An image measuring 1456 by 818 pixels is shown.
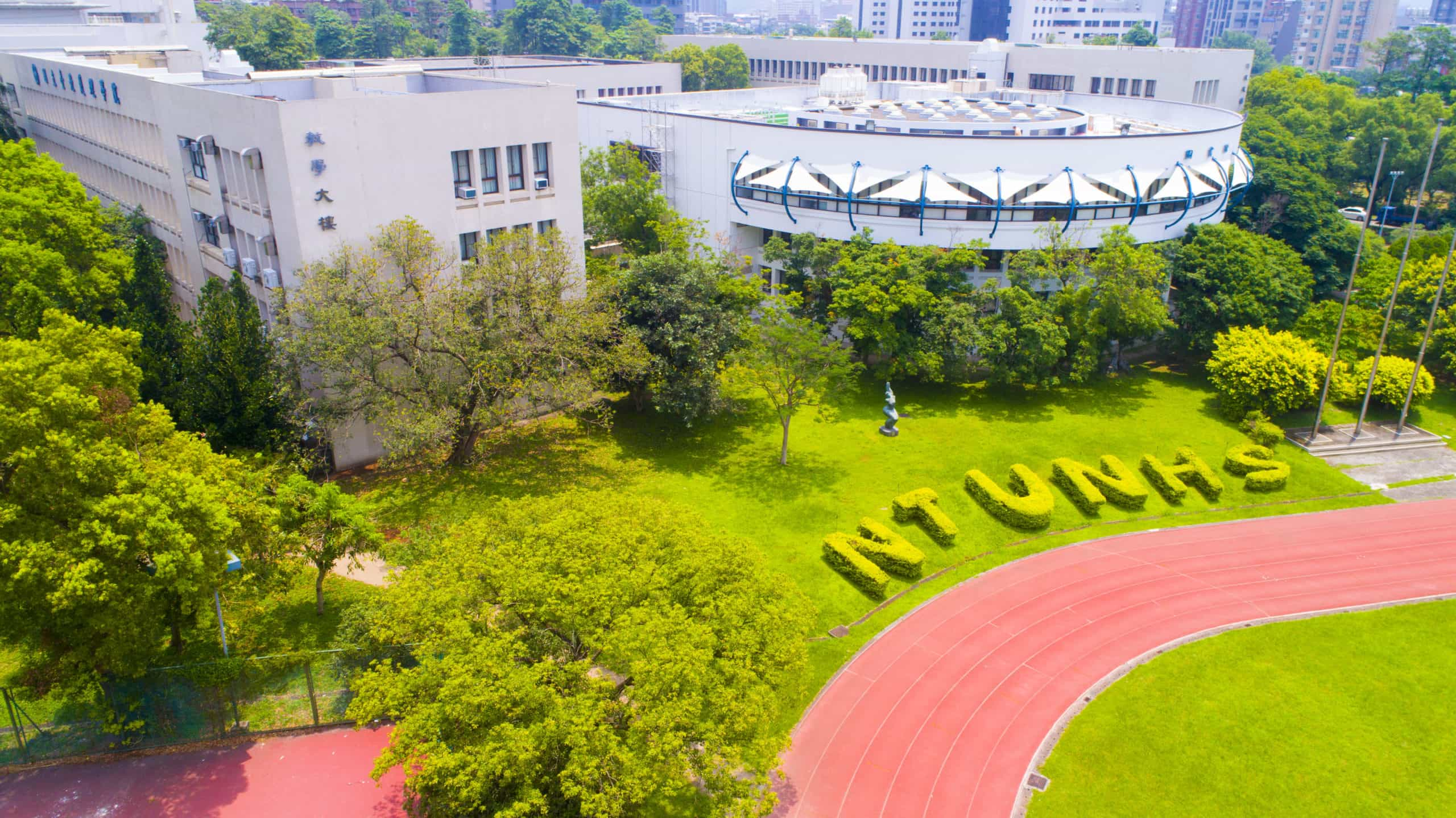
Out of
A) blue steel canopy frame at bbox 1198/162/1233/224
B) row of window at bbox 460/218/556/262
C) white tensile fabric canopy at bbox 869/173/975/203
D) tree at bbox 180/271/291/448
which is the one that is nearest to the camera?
tree at bbox 180/271/291/448

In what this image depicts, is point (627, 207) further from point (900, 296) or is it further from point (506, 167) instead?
point (900, 296)

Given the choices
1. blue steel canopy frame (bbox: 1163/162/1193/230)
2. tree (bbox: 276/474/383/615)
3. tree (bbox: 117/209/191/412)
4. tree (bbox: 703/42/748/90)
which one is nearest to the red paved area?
tree (bbox: 276/474/383/615)

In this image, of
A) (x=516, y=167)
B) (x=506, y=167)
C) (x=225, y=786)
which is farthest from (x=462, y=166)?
(x=225, y=786)

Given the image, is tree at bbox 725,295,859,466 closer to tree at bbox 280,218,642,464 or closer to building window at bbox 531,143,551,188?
tree at bbox 280,218,642,464

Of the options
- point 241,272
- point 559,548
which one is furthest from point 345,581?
point 241,272

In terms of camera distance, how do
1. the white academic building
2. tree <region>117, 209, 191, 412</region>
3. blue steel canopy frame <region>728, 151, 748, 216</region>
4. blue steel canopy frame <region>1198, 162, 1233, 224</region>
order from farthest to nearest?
blue steel canopy frame <region>1198, 162, 1233, 224</region>, blue steel canopy frame <region>728, 151, 748, 216</region>, the white academic building, tree <region>117, 209, 191, 412</region>

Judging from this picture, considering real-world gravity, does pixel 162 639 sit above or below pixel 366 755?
above

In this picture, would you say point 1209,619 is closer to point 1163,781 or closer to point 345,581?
point 1163,781
